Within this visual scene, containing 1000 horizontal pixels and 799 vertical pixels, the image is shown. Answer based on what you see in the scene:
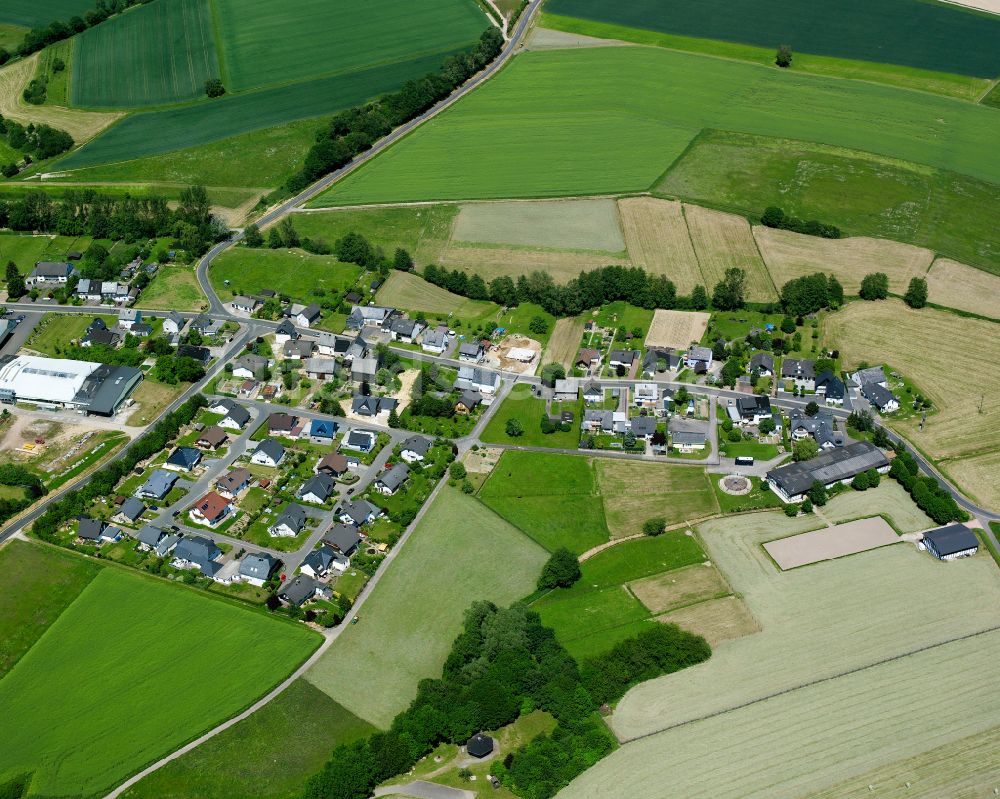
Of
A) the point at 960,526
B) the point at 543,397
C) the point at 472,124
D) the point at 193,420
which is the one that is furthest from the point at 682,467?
the point at 472,124

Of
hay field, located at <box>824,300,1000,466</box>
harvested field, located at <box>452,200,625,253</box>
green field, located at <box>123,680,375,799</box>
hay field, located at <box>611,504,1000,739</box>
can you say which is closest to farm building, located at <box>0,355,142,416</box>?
green field, located at <box>123,680,375,799</box>

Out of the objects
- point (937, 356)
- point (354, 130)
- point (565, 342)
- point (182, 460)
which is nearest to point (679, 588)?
point (565, 342)

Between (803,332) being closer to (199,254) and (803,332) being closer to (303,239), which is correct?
(303,239)

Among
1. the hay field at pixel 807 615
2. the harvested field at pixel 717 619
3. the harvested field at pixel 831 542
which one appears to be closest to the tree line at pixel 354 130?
the hay field at pixel 807 615

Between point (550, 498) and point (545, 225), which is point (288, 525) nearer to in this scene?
point (550, 498)

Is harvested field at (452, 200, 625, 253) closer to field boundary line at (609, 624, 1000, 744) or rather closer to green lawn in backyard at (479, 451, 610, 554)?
green lawn in backyard at (479, 451, 610, 554)

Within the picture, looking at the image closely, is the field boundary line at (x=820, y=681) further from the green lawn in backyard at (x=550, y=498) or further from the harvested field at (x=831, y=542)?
the green lawn in backyard at (x=550, y=498)
